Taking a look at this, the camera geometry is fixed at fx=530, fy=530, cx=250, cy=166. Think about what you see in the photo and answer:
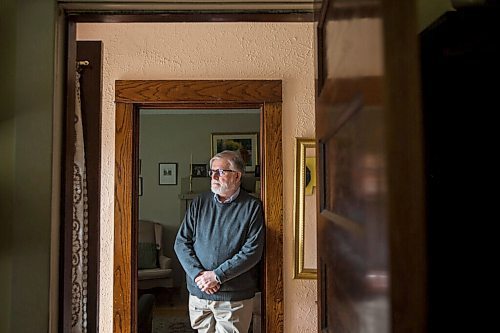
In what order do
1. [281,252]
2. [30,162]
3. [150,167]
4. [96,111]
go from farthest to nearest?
[150,167]
[281,252]
[96,111]
[30,162]

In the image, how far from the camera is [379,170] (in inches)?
25.5

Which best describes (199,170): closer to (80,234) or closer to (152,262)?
(152,262)

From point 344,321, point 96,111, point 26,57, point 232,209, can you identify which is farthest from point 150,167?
point 344,321

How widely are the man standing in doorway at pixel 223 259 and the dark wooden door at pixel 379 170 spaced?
5.85 ft

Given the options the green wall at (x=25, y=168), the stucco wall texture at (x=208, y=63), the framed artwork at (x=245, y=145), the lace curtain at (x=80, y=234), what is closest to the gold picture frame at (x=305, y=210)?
the stucco wall texture at (x=208, y=63)


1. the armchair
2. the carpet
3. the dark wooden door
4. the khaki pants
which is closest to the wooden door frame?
the khaki pants

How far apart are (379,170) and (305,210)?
6.67ft

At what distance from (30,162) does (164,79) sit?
1445 mm

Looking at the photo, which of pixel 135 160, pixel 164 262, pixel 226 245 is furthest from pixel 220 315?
pixel 164 262

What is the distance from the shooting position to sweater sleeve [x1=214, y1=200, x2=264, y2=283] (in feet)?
8.80

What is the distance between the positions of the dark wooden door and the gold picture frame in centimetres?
169

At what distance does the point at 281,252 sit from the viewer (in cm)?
269

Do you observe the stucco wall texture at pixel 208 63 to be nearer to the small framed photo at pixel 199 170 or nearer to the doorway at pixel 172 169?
the doorway at pixel 172 169

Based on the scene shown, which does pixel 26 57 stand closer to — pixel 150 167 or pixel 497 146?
pixel 497 146
